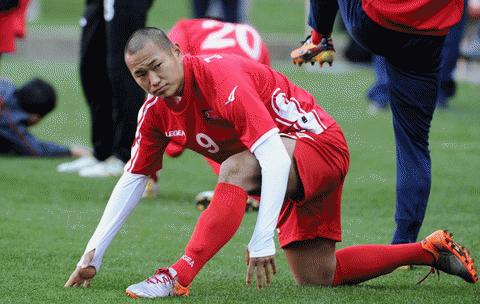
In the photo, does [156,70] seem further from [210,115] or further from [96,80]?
[96,80]

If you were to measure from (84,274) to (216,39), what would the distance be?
2456 millimetres

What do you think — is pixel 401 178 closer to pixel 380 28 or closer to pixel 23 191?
pixel 380 28

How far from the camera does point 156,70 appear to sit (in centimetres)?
412

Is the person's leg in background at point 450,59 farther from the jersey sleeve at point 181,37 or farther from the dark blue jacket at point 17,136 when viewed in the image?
the jersey sleeve at point 181,37

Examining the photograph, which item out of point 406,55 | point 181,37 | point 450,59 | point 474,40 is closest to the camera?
point 406,55

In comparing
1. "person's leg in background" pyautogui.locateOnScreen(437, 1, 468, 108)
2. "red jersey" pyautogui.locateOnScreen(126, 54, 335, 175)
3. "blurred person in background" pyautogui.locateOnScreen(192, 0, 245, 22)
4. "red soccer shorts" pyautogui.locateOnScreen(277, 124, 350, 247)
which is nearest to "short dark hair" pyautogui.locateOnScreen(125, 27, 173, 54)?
"red jersey" pyautogui.locateOnScreen(126, 54, 335, 175)

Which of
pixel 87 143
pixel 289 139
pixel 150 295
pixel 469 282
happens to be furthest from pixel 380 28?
pixel 87 143

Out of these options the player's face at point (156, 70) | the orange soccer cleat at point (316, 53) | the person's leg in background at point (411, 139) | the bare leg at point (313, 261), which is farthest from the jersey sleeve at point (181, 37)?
the player's face at point (156, 70)

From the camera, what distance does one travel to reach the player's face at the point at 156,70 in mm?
4109

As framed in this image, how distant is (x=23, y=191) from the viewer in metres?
6.66

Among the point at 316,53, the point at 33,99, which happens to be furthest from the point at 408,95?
the point at 33,99

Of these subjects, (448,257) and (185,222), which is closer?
(448,257)

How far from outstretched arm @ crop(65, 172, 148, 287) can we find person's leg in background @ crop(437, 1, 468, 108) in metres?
5.76

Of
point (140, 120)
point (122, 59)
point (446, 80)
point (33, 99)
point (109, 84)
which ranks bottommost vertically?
point (446, 80)
